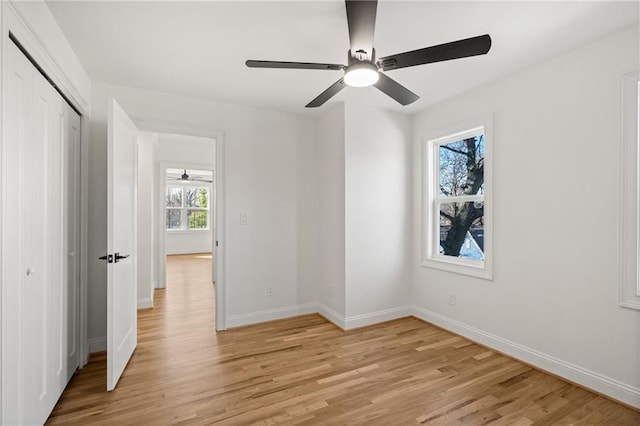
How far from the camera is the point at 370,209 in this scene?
3486 mm

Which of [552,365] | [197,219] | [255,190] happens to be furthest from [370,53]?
[197,219]

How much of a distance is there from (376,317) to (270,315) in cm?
123

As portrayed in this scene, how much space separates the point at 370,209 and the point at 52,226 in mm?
2750

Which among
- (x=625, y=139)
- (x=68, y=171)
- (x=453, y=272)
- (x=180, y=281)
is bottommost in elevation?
(x=180, y=281)

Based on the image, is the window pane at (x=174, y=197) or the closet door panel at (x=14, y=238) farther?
the window pane at (x=174, y=197)

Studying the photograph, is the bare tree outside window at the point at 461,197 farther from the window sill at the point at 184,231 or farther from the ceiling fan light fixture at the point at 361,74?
the window sill at the point at 184,231

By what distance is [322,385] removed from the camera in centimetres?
223

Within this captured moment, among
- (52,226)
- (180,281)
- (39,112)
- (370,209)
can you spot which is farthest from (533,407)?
(180,281)

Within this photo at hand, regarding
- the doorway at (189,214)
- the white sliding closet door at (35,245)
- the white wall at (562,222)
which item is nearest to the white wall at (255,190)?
the white sliding closet door at (35,245)

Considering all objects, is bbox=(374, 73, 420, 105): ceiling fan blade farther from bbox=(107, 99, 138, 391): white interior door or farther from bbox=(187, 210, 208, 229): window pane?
bbox=(187, 210, 208, 229): window pane

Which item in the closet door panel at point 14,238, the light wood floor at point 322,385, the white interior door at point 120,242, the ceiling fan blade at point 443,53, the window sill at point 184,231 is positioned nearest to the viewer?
the closet door panel at point 14,238

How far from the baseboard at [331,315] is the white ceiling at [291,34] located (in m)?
2.43

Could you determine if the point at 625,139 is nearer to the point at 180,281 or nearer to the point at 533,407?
the point at 533,407

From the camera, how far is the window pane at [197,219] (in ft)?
31.2
